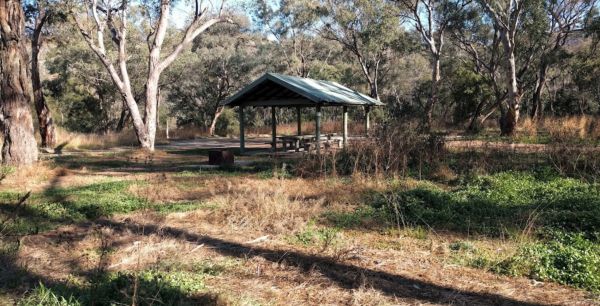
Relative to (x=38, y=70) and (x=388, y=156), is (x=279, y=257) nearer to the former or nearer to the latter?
(x=388, y=156)

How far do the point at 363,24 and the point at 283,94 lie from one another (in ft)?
44.8

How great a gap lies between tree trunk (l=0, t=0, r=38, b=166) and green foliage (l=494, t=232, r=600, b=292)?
38.4 ft

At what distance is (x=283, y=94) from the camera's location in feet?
57.6

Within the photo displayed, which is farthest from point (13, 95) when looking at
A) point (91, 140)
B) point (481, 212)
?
point (481, 212)

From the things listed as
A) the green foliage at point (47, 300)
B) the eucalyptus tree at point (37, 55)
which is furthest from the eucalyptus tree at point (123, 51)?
the green foliage at point (47, 300)

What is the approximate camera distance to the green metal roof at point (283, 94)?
15953 mm

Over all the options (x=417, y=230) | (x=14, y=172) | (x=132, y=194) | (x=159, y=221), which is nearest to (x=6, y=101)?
(x=14, y=172)

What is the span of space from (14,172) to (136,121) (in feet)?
23.3

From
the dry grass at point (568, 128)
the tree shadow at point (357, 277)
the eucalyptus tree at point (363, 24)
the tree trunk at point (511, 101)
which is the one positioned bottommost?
the tree shadow at point (357, 277)

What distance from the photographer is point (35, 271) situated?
15.2 feet

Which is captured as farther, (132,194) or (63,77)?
(63,77)

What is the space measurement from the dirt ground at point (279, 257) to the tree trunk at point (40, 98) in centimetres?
1317

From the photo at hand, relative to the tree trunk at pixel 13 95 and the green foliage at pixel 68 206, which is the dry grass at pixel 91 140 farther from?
the green foliage at pixel 68 206

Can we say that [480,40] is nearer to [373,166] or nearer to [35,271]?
[373,166]
